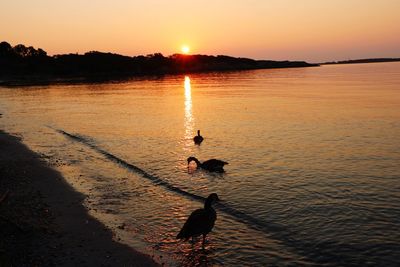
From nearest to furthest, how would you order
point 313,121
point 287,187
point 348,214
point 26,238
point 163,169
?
point 26,238
point 348,214
point 287,187
point 163,169
point 313,121

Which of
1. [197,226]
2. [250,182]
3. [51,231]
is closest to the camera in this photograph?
[197,226]

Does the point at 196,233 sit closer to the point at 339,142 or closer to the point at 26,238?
the point at 26,238

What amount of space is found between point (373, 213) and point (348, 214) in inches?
43.5

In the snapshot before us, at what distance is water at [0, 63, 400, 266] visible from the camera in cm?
1459

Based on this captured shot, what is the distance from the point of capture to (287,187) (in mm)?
21734

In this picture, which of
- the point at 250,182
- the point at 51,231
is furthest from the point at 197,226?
the point at 250,182

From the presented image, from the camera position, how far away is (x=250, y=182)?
898 inches

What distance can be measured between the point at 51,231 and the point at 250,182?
456 inches

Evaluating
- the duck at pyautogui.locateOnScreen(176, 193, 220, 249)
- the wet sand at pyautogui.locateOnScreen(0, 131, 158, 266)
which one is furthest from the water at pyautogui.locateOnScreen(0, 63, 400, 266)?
the wet sand at pyautogui.locateOnScreen(0, 131, 158, 266)

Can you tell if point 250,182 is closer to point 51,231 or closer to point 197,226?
point 197,226

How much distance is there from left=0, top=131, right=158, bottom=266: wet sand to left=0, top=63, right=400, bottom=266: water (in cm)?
78

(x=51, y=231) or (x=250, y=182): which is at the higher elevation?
(x=51, y=231)

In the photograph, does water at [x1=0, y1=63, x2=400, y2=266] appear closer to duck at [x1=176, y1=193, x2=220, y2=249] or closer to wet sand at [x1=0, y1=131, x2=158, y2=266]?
duck at [x1=176, y1=193, x2=220, y2=249]

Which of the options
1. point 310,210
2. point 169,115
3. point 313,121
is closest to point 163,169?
point 310,210
